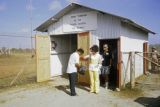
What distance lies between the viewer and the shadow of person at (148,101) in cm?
A: 836

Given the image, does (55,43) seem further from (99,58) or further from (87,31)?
(99,58)

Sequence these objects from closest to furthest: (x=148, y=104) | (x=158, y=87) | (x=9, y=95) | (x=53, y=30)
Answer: (x=148, y=104)
(x=9, y=95)
(x=158, y=87)
(x=53, y=30)

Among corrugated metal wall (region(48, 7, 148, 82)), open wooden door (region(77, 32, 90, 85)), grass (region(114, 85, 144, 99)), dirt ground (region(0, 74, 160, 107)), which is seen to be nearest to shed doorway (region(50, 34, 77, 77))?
corrugated metal wall (region(48, 7, 148, 82))

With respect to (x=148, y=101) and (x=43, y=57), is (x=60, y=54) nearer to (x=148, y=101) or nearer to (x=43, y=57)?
(x=43, y=57)

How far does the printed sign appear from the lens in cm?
1238

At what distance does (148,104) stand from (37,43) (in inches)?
286

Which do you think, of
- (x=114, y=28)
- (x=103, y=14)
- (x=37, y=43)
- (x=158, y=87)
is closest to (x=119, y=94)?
(x=158, y=87)

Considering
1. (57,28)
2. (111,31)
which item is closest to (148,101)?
(111,31)

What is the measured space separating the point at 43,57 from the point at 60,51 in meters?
2.44

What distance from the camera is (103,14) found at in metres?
12.0

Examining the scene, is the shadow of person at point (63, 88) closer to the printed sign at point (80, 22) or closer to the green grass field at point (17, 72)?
the green grass field at point (17, 72)

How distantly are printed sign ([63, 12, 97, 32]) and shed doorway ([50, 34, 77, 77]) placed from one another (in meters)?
1.81

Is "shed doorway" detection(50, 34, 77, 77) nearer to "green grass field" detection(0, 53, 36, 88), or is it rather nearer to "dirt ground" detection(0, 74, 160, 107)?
"green grass field" detection(0, 53, 36, 88)

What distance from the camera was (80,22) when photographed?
12945mm
